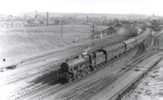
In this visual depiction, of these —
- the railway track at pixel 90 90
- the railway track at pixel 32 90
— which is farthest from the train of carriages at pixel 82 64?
the railway track at pixel 90 90

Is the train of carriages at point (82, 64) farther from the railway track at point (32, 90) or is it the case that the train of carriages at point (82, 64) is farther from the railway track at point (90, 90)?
the railway track at point (90, 90)

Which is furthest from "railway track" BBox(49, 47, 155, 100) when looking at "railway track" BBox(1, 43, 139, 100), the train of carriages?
the train of carriages

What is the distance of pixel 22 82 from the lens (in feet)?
92.4

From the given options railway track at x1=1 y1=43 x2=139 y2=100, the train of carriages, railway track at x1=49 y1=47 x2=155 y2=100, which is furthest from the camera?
the train of carriages

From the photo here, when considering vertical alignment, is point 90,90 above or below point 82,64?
below

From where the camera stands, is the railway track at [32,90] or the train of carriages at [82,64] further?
the train of carriages at [82,64]

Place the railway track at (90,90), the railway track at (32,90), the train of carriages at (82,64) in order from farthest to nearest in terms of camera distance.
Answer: the train of carriages at (82,64) → the railway track at (32,90) → the railway track at (90,90)

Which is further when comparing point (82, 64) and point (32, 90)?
point (82, 64)

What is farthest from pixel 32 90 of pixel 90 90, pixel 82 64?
pixel 82 64

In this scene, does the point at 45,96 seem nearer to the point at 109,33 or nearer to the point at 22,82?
the point at 22,82

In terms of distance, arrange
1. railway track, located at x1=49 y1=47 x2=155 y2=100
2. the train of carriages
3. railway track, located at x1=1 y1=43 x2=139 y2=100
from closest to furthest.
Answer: railway track, located at x1=49 y1=47 x2=155 y2=100, railway track, located at x1=1 y1=43 x2=139 y2=100, the train of carriages

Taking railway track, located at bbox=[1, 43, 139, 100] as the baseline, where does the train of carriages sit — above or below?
above

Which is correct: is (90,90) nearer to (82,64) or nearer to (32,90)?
(82,64)

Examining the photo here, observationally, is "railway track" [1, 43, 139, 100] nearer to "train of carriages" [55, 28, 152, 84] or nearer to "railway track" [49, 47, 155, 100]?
"train of carriages" [55, 28, 152, 84]
